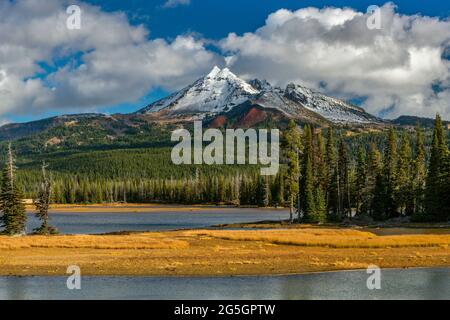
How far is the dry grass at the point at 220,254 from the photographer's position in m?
50.9

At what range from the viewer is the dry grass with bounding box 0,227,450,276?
5094 centimetres

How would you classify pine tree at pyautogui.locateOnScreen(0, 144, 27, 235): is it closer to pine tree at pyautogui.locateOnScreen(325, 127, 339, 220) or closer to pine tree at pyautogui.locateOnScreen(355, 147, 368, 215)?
pine tree at pyautogui.locateOnScreen(325, 127, 339, 220)

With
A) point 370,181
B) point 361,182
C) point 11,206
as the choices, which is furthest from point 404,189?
point 11,206

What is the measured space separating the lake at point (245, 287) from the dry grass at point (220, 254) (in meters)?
3.18

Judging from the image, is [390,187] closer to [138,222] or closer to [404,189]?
[404,189]

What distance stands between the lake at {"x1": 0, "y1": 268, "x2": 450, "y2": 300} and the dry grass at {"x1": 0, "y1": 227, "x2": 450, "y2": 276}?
318 centimetres

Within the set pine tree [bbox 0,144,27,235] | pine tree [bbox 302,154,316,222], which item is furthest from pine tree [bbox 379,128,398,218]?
pine tree [bbox 0,144,27,235]

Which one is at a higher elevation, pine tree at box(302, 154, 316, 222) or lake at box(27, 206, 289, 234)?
pine tree at box(302, 154, 316, 222)

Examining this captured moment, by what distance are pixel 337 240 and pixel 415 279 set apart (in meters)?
24.6

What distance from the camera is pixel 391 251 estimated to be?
61.3 meters

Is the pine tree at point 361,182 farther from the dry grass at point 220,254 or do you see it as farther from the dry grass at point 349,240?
the dry grass at point 349,240

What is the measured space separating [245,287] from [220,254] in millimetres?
17869
